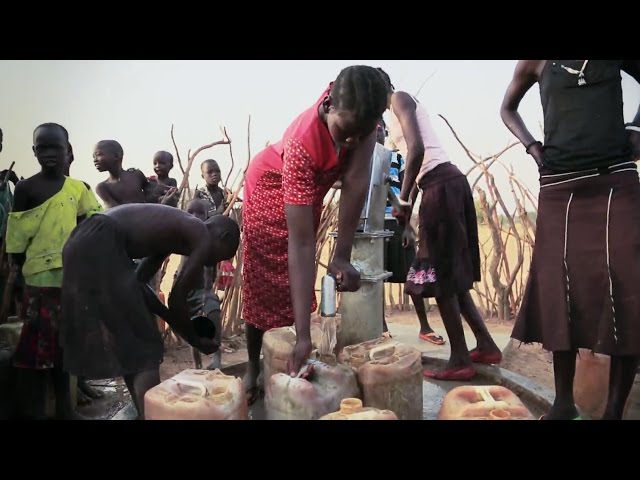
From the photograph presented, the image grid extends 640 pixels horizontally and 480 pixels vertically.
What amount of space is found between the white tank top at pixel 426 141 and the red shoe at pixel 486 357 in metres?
1.03

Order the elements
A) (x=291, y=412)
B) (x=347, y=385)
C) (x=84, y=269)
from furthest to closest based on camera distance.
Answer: (x=84, y=269) < (x=347, y=385) < (x=291, y=412)

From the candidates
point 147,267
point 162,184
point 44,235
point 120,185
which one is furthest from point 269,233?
point 162,184

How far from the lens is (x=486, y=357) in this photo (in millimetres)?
2963

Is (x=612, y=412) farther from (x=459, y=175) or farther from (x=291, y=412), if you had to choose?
(x=459, y=175)

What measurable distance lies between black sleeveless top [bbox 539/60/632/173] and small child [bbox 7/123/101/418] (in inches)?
76.7

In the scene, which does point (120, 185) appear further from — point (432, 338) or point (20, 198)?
point (432, 338)

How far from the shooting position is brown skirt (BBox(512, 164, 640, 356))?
1810 millimetres

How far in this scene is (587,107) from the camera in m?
1.85

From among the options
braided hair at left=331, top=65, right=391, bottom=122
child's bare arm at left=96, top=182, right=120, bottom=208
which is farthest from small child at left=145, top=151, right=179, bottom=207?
braided hair at left=331, top=65, right=391, bottom=122

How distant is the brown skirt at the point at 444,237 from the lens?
2801 mm

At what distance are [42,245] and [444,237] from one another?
75.0 inches

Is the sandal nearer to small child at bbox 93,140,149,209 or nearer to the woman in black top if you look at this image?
the woman in black top

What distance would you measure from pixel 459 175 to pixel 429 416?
1.28 meters

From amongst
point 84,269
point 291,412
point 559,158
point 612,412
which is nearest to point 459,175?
point 559,158
